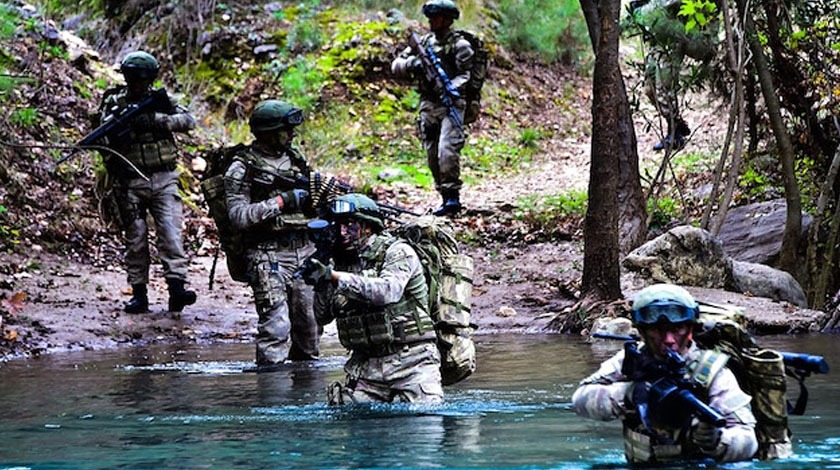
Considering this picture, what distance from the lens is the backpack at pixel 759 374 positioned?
5.35 meters

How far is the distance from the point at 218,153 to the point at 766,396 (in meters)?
6.25

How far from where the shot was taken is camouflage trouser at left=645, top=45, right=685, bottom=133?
1684cm

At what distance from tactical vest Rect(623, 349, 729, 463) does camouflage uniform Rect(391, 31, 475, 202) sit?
10.3 meters

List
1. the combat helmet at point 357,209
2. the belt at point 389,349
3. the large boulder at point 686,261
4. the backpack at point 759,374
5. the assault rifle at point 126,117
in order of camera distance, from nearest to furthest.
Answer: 1. the backpack at point 759,374
2. the combat helmet at point 357,209
3. the belt at point 389,349
4. the assault rifle at point 126,117
5. the large boulder at point 686,261

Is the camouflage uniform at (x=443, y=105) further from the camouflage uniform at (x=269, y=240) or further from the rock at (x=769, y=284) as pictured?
the camouflage uniform at (x=269, y=240)

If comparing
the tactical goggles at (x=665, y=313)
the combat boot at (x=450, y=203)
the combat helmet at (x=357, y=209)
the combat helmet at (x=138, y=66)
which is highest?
the combat helmet at (x=138, y=66)

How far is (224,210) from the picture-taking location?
1027cm

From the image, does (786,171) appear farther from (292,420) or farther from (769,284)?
(292,420)

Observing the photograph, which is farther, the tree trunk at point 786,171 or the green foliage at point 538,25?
the green foliage at point 538,25

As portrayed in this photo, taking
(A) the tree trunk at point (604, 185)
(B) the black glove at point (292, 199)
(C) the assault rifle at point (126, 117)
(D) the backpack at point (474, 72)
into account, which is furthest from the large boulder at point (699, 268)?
(C) the assault rifle at point (126, 117)

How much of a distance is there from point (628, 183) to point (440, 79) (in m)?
2.73

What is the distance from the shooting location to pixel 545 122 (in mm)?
24750

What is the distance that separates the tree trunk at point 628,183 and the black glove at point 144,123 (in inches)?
233

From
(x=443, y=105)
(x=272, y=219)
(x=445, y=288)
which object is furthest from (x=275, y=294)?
(x=443, y=105)
